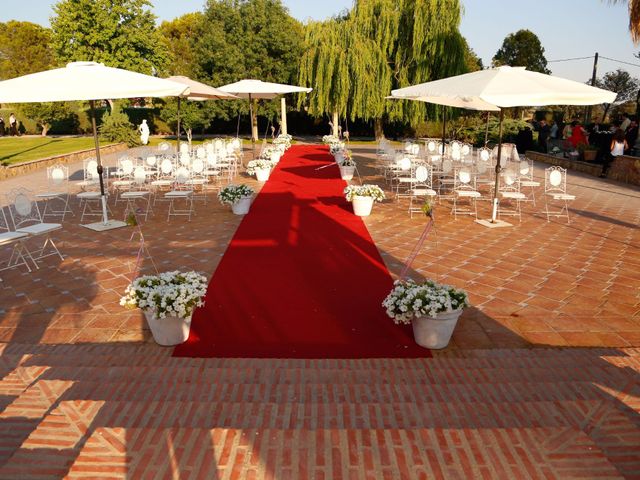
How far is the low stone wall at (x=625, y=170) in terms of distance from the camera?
13.0 metres

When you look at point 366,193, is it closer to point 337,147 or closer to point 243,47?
point 337,147

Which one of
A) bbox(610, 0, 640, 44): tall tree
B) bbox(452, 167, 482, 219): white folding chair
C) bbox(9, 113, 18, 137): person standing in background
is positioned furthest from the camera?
bbox(9, 113, 18, 137): person standing in background

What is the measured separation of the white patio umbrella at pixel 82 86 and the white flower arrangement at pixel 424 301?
189 inches

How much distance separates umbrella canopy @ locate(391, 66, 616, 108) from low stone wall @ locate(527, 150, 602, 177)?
8791mm

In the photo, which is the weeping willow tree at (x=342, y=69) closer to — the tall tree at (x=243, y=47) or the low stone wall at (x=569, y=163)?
the tall tree at (x=243, y=47)

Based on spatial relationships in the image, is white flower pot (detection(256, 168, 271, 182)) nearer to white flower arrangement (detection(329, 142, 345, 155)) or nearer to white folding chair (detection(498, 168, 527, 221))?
white flower arrangement (detection(329, 142, 345, 155))

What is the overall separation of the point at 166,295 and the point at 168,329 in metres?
0.34

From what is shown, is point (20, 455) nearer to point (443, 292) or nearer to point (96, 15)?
point (443, 292)

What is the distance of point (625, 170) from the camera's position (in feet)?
44.3

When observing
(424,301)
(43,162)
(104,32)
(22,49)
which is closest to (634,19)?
(424,301)

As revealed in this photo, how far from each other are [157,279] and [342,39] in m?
20.4

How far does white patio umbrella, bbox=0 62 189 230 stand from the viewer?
647 centimetres

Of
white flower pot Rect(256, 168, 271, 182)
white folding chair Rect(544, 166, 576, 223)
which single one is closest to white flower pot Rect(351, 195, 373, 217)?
white folding chair Rect(544, 166, 576, 223)

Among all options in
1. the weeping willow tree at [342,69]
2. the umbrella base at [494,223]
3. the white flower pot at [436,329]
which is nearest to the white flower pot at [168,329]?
the white flower pot at [436,329]
